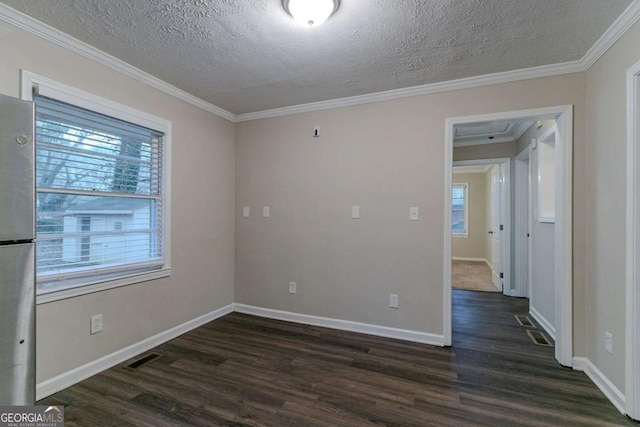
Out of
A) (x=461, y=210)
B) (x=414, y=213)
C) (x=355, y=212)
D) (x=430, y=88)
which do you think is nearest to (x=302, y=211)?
(x=355, y=212)

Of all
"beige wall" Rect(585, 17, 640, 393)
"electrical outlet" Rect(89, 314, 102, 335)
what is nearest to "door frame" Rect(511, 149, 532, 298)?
"beige wall" Rect(585, 17, 640, 393)

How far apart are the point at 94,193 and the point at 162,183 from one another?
627 millimetres

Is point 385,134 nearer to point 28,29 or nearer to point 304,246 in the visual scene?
point 304,246

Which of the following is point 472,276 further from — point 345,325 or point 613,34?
point 613,34

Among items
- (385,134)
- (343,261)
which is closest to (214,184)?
(343,261)

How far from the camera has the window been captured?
8125 mm

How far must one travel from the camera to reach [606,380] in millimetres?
2076

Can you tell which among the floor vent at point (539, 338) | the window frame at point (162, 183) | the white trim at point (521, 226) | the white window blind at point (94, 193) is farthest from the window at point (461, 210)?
the white window blind at point (94, 193)

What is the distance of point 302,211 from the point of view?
11.3 ft

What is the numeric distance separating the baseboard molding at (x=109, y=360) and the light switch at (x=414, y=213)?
2492mm

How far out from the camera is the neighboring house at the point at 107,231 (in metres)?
2.20

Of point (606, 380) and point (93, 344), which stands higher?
point (93, 344)

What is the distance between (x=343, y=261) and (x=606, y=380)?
2.19 m

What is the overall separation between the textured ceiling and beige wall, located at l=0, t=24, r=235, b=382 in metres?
0.24
